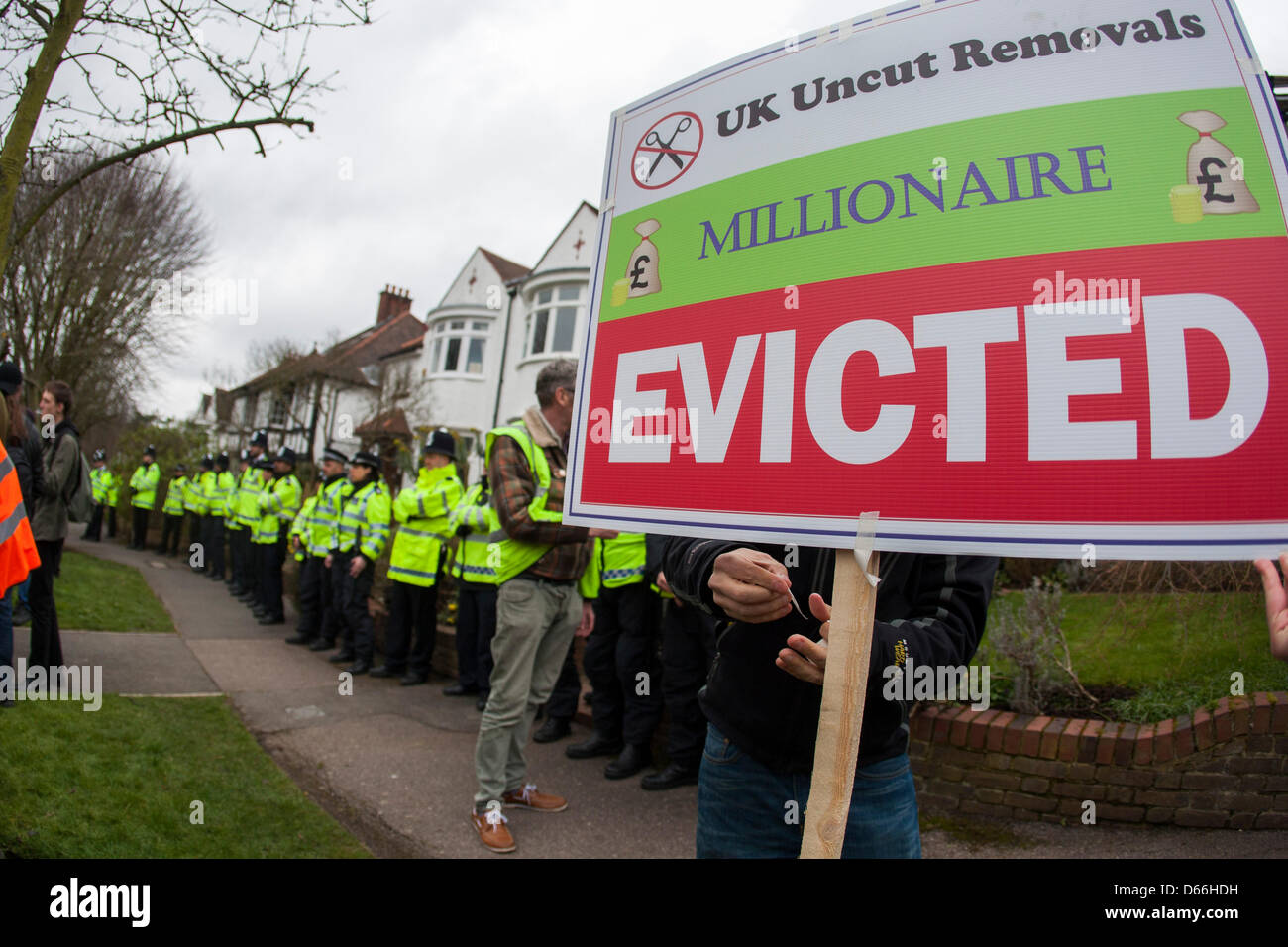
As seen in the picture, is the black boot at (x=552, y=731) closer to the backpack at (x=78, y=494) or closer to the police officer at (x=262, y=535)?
the backpack at (x=78, y=494)

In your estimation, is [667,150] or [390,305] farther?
[390,305]

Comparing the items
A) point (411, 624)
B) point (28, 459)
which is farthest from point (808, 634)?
point (411, 624)

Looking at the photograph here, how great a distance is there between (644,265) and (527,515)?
2014 millimetres

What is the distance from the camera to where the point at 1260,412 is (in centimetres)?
110

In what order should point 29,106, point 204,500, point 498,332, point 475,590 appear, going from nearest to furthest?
point 29,106 → point 475,590 → point 204,500 → point 498,332

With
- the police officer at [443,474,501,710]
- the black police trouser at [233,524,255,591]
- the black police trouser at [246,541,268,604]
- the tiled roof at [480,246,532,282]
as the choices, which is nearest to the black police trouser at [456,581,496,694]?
the police officer at [443,474,501,710]

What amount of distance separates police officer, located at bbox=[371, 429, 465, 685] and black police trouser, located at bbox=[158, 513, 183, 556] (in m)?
12.1

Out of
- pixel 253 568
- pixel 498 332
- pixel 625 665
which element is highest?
pixel 498 332

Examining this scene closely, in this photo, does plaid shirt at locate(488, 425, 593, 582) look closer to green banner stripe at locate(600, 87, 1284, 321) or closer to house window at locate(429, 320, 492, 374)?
green banner stripe at locate(600, 87, 1284, 321)

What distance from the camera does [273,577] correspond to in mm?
9633

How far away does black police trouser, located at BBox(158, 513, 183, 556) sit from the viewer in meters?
16.4

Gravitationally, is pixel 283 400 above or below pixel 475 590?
above

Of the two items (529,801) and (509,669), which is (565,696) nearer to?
(529,801)

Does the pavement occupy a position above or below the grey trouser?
below
